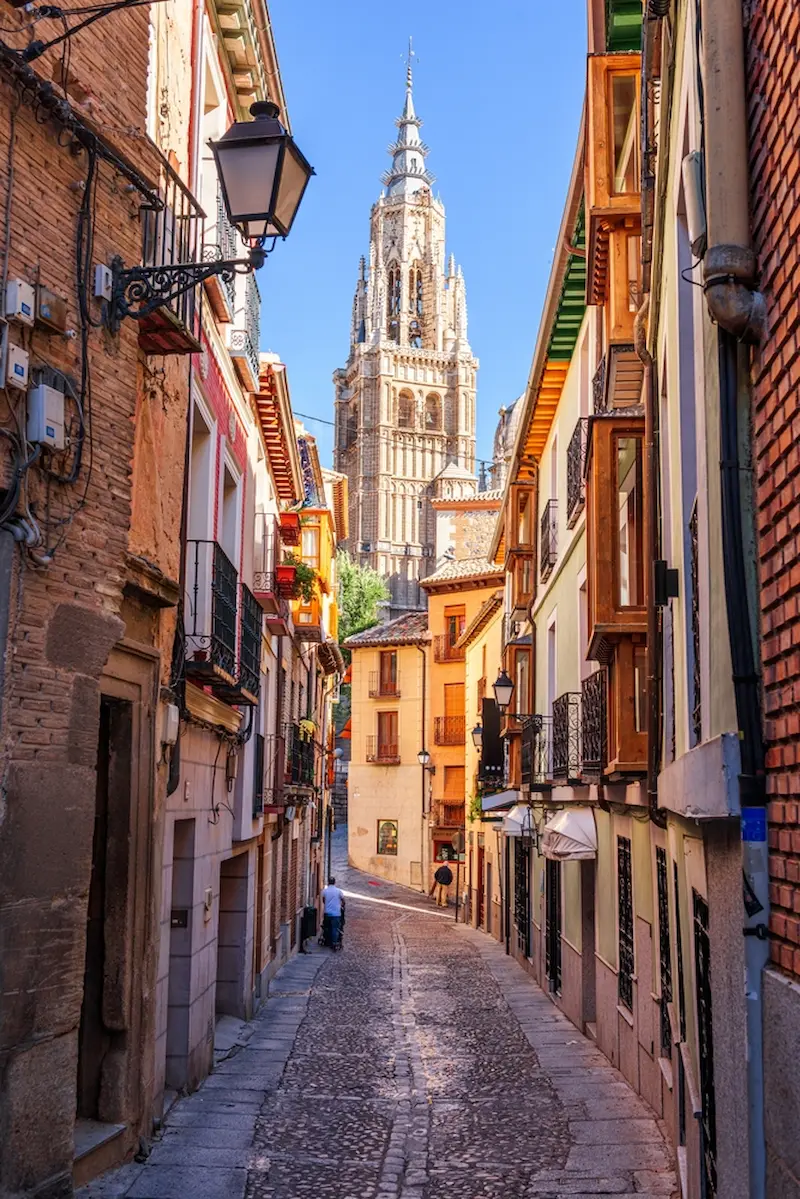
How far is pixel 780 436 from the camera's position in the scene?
3.99m

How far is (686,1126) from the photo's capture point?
24.9ft

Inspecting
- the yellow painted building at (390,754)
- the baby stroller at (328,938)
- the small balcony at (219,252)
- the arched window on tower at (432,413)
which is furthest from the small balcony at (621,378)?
the arched window on tower at (432,413)

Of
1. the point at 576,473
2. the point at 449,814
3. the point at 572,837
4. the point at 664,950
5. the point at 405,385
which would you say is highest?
the point at 405,385

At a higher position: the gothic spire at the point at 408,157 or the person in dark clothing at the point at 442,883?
the gothic spire at the point at 408,157

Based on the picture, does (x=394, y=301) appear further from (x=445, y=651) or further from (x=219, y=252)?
(x=219, y=252)

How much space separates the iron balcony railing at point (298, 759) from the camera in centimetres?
2136

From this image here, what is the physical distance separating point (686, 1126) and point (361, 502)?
107 metres

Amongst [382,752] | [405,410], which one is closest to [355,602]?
[382,752]

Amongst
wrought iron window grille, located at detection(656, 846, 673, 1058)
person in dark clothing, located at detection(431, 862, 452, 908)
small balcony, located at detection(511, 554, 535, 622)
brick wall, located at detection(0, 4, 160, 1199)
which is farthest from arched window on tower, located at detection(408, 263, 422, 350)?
brick wall, located at detection(0, 4, 160, 1199)

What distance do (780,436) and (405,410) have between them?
114 m

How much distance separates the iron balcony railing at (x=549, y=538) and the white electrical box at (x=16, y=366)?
12.4 meters

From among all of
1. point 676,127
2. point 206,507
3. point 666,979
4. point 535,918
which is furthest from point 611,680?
point 535,918

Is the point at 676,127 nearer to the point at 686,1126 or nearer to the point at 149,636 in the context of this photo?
the point at 149,636

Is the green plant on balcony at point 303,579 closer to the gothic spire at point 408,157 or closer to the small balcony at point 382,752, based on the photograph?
the small balcony at point 382,752
